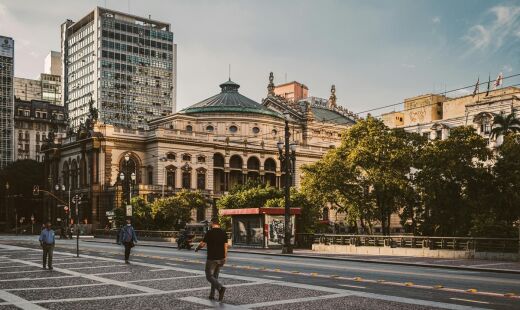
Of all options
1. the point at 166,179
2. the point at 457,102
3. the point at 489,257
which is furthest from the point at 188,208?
the point at 489,257

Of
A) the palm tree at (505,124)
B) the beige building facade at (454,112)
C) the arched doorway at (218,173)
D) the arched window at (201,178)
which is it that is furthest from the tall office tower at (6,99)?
the palm tree at (505,124)

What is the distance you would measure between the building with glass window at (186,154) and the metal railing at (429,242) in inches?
1625

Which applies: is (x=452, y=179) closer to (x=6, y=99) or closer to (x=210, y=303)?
(x=210, y=303)

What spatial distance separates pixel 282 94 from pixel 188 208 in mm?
78965

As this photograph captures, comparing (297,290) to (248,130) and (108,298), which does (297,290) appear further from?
(248,130)

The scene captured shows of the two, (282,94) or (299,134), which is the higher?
(282,94)

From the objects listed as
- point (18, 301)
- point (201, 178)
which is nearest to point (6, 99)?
point (201, 178)

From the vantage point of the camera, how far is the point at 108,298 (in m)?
16.0

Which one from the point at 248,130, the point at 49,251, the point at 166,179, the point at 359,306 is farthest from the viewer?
the point at 248,130

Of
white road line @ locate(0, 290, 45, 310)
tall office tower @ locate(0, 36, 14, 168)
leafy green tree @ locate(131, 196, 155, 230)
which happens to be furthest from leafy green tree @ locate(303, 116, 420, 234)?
tall office tower @ locate(0, 36, 14, 168)

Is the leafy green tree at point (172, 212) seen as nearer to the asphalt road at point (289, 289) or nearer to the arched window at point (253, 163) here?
the arched window at point (253, 163)

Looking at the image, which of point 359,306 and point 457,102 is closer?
point 359,306

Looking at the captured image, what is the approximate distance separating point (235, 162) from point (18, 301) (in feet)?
313

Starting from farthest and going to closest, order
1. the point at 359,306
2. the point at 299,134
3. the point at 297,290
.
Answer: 1. the point at 299,134
2. the point at 297,290
3. the point at 359,306
